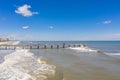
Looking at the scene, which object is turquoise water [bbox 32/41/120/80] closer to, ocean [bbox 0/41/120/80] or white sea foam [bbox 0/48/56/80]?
ocean [bbox 0/41/120/80]

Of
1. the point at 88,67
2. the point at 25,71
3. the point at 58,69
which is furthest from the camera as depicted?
the point at 88,67

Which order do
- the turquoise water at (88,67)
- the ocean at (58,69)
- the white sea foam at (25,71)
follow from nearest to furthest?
1. the white sea foam at (25,71)
2. the ocean at (58,69)
3. the turquoise water at (88,67)

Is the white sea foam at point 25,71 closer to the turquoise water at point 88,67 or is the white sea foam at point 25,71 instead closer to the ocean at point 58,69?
the ocean at point 58,69

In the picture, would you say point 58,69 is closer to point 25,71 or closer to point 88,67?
point 25,71

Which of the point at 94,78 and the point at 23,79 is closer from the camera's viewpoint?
the point at 23,79

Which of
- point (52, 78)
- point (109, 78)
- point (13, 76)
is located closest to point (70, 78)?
point (52, 78)

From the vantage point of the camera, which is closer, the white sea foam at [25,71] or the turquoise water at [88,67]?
the white sea foam at [25,71]

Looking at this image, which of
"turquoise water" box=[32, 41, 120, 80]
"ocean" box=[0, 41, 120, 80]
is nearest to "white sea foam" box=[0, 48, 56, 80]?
"ocean" box=[0, 41, 120, 80]

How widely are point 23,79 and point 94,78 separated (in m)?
5.69

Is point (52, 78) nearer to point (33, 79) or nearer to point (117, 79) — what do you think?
point (33, 79)

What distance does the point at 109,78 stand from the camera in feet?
43.9

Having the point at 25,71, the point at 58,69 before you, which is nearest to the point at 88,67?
the point at 58,69

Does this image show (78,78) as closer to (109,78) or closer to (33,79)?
(109,78)

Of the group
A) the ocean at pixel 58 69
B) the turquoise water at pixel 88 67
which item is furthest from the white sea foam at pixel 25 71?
the turquoise water at pixel 88 67
